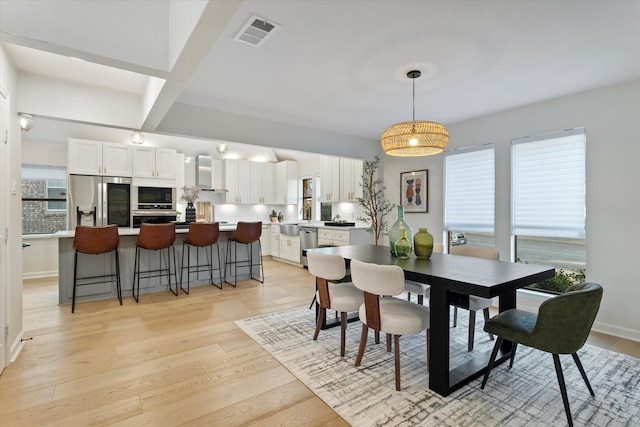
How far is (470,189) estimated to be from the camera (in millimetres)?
4488

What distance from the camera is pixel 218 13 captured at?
5.20 ft

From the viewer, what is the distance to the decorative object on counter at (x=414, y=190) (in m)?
5.05

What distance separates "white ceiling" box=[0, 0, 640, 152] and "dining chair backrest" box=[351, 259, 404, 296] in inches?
66.5

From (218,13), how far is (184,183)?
5.88m

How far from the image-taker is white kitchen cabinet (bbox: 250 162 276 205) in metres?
7.66

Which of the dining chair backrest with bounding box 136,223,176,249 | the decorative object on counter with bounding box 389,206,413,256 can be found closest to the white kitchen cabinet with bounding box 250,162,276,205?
the dining chair backrest with bounding box 136,223,176,249

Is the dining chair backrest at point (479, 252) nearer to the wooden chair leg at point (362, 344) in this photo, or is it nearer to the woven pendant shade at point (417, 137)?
the woven pendant shade at point (417, 137)

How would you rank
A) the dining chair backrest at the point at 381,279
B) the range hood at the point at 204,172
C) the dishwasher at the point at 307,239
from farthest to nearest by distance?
the range hood at the point at 204,172, the dishwasher at the point at 307,239, the dining chair backrest at the point at 381,279

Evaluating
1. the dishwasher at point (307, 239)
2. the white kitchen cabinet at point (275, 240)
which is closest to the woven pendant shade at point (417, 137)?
the dishwasher at point (307, 239)

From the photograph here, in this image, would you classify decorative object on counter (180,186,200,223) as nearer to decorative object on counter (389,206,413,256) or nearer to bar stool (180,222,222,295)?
bar stool (180,222,222,295)

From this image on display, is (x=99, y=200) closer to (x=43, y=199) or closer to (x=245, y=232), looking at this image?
(x=43, y=199)

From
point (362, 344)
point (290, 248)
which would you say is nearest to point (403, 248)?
point (362, 344)

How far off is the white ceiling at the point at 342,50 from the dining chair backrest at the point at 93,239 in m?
1.40

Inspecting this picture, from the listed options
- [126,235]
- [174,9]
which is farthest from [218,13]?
[126,235]
